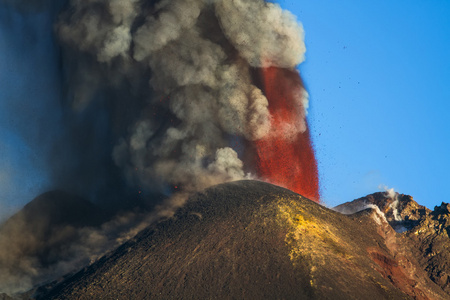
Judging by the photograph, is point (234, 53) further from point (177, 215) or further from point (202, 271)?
point (202, 271)

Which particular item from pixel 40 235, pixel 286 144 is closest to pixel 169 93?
pixel 286 144

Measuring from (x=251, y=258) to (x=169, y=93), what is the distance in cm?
2466

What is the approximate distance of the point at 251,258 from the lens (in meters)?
33.5

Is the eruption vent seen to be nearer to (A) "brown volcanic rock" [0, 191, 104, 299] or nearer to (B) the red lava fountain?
(B) the red lava fountain

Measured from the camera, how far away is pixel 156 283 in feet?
107

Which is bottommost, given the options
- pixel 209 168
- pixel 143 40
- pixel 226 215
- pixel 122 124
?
pixel 226 215

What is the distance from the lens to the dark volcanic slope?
31.6 m

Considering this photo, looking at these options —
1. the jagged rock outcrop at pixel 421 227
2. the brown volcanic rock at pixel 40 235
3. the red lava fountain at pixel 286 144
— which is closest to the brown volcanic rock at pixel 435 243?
the jagged rock outcrop at pixel 421 227

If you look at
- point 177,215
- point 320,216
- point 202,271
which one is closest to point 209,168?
point 177,215

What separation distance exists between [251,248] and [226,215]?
3992 mm

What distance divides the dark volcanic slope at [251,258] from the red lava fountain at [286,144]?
12147 millimetres

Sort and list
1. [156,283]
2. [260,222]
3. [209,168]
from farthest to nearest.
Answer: [209,168] < [260,222] < [156,283]

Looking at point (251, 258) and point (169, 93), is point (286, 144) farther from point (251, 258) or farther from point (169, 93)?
point (251, 258)

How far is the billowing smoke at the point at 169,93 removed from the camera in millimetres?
52281
